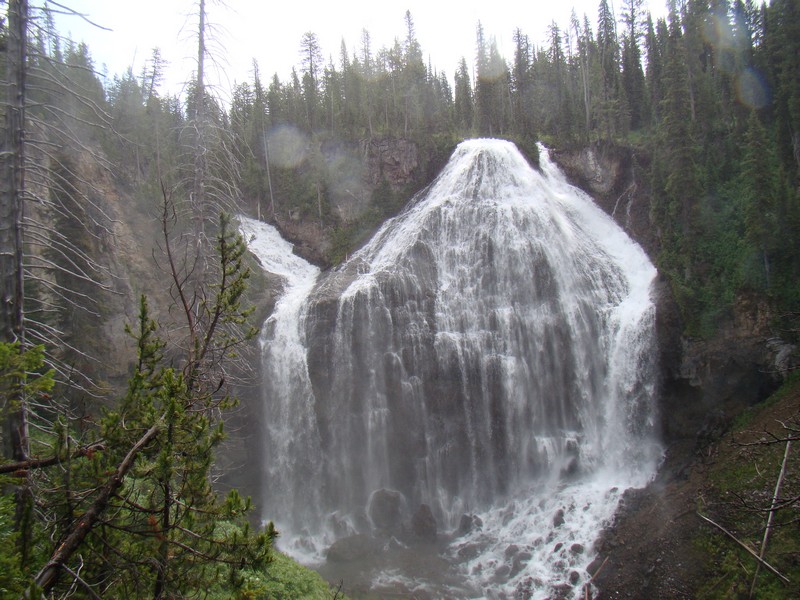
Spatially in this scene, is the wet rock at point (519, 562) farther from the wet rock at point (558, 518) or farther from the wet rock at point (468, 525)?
the wet rock at point (468, 525)

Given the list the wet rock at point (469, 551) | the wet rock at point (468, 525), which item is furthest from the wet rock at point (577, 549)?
the wet rock at point (468, 525)

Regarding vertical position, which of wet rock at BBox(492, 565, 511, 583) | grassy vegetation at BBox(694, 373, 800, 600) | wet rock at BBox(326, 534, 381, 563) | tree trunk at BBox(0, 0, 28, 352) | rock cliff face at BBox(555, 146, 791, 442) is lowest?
wet rock at BBox(492, 565, 511, 583)

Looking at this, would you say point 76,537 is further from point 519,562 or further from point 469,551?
point 469,551

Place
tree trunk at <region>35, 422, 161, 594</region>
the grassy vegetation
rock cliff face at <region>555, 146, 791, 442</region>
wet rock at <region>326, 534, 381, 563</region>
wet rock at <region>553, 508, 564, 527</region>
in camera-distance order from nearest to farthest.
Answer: tree trunk at <region>35, 422, 161, 594</region> < the grassy vegetation < wet rock at <region>553, 508, 564, 527</region> < wet rock at <region>326, 534, 381, 563</region> < rock cliff face at <region>555, 146, 791, 442</region>

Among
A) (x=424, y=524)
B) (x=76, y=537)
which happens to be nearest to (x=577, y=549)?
(x=424, y=524)

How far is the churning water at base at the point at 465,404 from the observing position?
862 inches

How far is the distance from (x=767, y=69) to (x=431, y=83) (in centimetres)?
3441

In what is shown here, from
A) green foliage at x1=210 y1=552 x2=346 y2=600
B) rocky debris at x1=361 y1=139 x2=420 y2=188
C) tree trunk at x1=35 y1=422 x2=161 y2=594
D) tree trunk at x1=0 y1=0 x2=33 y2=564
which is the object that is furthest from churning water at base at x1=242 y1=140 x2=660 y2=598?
tree trunk at x1=35 y1=422 x2=161 y2=594

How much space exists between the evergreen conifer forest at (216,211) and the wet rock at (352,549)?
414 centimetres

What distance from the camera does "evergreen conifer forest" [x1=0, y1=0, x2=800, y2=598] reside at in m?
4.21

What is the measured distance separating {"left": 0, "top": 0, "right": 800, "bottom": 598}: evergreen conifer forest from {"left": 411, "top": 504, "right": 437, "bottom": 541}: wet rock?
7.20 metres

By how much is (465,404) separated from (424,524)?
5993mm

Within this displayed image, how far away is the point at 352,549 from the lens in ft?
69.7

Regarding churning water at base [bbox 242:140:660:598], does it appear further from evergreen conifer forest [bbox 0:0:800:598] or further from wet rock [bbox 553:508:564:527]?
evergreen conifer forest [bbox 0:0:800:598]
